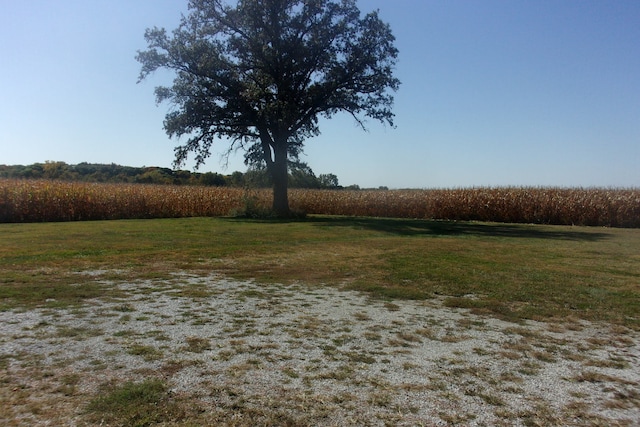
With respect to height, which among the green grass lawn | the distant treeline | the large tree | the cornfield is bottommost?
the green grass lawn

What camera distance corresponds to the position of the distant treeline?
1160 inches

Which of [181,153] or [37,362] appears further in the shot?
[181,153]

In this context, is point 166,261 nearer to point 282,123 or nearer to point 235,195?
point 282,123

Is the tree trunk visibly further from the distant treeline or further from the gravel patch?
the gravel patch

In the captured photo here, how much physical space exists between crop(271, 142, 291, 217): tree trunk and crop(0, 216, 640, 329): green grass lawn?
11.9m

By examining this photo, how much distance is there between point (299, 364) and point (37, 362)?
2.23 meters

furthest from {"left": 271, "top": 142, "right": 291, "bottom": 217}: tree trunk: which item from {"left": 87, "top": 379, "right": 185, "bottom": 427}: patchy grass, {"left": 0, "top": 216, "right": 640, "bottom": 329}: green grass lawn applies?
{"left": 87, "top": 379, "right": 185, "bottom": 427}: patchy grass

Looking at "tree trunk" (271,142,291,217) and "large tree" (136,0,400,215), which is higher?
"large tree" (136,0,400,215)

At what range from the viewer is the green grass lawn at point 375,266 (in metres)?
6.68

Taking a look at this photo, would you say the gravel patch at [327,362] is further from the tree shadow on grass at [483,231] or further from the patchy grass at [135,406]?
the tree shadow on grass at [483,231]

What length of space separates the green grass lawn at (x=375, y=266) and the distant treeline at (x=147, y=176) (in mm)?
13875

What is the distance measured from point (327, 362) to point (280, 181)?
24063 millimetres

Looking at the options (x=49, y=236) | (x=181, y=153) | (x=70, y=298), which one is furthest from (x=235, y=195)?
(x=70, y=298)

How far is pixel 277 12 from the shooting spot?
82.8 ft
